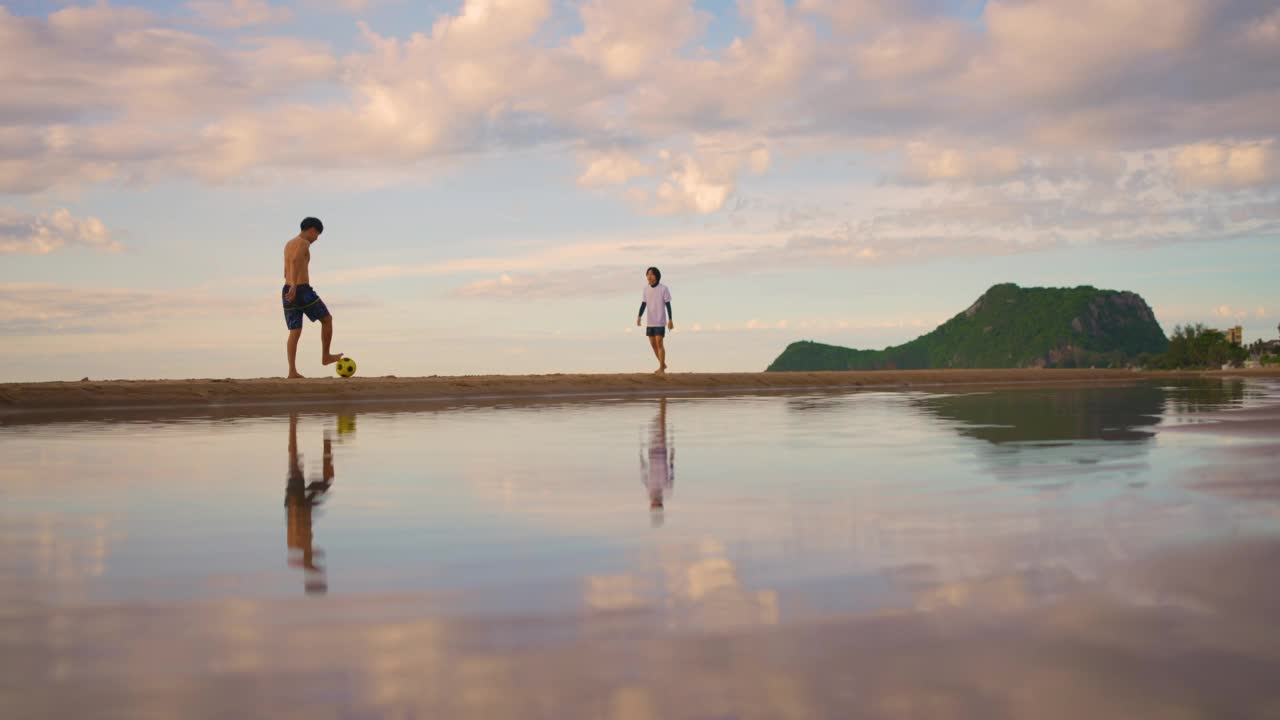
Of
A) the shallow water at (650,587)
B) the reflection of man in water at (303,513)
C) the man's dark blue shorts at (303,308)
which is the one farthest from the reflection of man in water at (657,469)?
the man's dark blue shorts at (303,308)

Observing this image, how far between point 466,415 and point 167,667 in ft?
36.3

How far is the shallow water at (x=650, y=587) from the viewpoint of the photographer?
242 centimetres

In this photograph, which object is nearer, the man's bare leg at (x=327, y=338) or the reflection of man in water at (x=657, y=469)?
the reflection of man in water at (x=657, y=469)

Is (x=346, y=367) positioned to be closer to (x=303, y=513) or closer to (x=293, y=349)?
(x=293, y=349)

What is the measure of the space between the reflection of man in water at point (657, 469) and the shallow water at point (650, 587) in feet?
0.13

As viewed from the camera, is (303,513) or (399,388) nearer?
(303,513)

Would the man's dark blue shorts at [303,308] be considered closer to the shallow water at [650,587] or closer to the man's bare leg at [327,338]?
the man's bare leg at [327,338]

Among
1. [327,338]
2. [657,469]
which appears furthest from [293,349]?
[657,469]

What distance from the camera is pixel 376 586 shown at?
11.4ft

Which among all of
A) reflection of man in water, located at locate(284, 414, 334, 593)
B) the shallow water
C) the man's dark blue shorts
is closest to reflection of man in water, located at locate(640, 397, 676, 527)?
the shallow water

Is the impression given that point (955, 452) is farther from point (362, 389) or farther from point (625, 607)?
point (362, 389)

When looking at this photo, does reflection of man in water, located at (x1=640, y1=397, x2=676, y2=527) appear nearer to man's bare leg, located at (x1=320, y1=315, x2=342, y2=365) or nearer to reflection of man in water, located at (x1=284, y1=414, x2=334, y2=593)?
reflection of man in water, located at (x1=284, y1=414, x2=334, y2=593)

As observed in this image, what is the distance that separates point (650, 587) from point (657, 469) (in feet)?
11.3

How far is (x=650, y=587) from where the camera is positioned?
11.1ft
